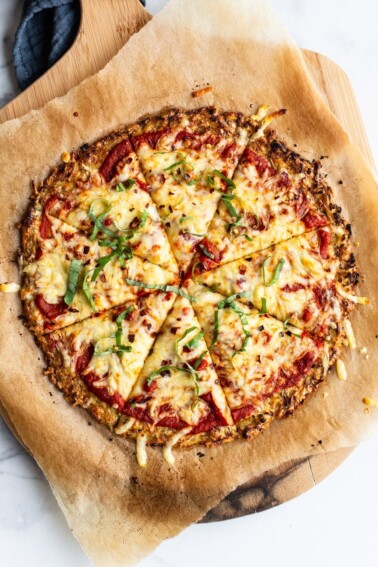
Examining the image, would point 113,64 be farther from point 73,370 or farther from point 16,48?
point 73,370

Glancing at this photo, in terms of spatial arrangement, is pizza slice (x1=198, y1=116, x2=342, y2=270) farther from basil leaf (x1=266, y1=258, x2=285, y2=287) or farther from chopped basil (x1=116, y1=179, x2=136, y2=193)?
chopped basil (x1=116, y1=179, x2=136, y2=193)

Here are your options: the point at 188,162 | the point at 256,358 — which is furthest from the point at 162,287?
the point at 188,162

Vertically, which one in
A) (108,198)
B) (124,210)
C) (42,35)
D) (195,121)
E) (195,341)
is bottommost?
(195,341)

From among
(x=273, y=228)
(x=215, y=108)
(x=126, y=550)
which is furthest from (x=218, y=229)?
(x=126, y=550)

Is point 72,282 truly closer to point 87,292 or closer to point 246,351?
point 87,292

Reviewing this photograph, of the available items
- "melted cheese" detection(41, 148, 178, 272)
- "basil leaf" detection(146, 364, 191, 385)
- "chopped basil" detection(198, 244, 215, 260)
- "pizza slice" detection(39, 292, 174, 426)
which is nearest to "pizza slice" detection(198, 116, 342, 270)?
"chopped basil" detection(198, 244, 215, 260)

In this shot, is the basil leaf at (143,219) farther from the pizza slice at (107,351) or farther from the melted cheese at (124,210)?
the pizza slice at (107,351)
